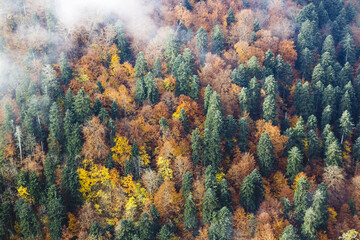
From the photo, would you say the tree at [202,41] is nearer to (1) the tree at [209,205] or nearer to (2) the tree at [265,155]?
(2) the tree at [265,155]

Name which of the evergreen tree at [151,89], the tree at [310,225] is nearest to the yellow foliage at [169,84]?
the evergreen tree at [151,89]

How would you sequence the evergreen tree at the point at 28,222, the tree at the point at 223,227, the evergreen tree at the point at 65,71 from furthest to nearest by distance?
the evergreen tree at the point at 65,71
the evergreen tree at the point at 28,222
the tree at the point at 223,227

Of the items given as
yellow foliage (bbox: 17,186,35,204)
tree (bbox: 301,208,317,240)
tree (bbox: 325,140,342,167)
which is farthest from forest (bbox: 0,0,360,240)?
yellow foliage (bbox: 17,186,35,204)

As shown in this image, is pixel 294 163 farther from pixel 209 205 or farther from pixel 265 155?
pixel 209 205

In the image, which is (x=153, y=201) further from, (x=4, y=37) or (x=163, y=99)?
(x=4, y=37)

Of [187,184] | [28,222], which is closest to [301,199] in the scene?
[187,184]

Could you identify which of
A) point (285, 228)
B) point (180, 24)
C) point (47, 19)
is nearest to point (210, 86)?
point (180, 24)
